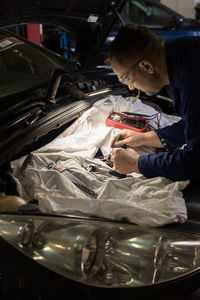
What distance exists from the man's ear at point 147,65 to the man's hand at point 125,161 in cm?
38

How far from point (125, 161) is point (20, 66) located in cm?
99

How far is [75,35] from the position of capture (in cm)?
197

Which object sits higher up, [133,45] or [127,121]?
[133,45]

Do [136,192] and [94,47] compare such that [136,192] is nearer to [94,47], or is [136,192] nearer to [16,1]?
[16,1]

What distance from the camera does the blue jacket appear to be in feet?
3.88

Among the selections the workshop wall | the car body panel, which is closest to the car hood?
the car body panel

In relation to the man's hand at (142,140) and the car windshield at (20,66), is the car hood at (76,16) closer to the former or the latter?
the car windshield at (20,66)

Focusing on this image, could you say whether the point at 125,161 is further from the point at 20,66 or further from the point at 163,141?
the point at 20,66

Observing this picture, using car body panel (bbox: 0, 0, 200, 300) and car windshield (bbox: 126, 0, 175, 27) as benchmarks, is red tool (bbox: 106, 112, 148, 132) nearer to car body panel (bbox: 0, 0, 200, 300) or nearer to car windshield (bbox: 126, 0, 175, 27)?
car body panel (bbox: 0, 0, 200, 300)

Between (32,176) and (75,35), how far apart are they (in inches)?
41.7

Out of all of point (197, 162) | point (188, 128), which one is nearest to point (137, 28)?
point (188, 128)

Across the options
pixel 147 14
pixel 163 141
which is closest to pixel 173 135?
pixel 163 141

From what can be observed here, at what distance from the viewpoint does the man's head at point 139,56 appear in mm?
1240

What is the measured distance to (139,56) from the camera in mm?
1242
